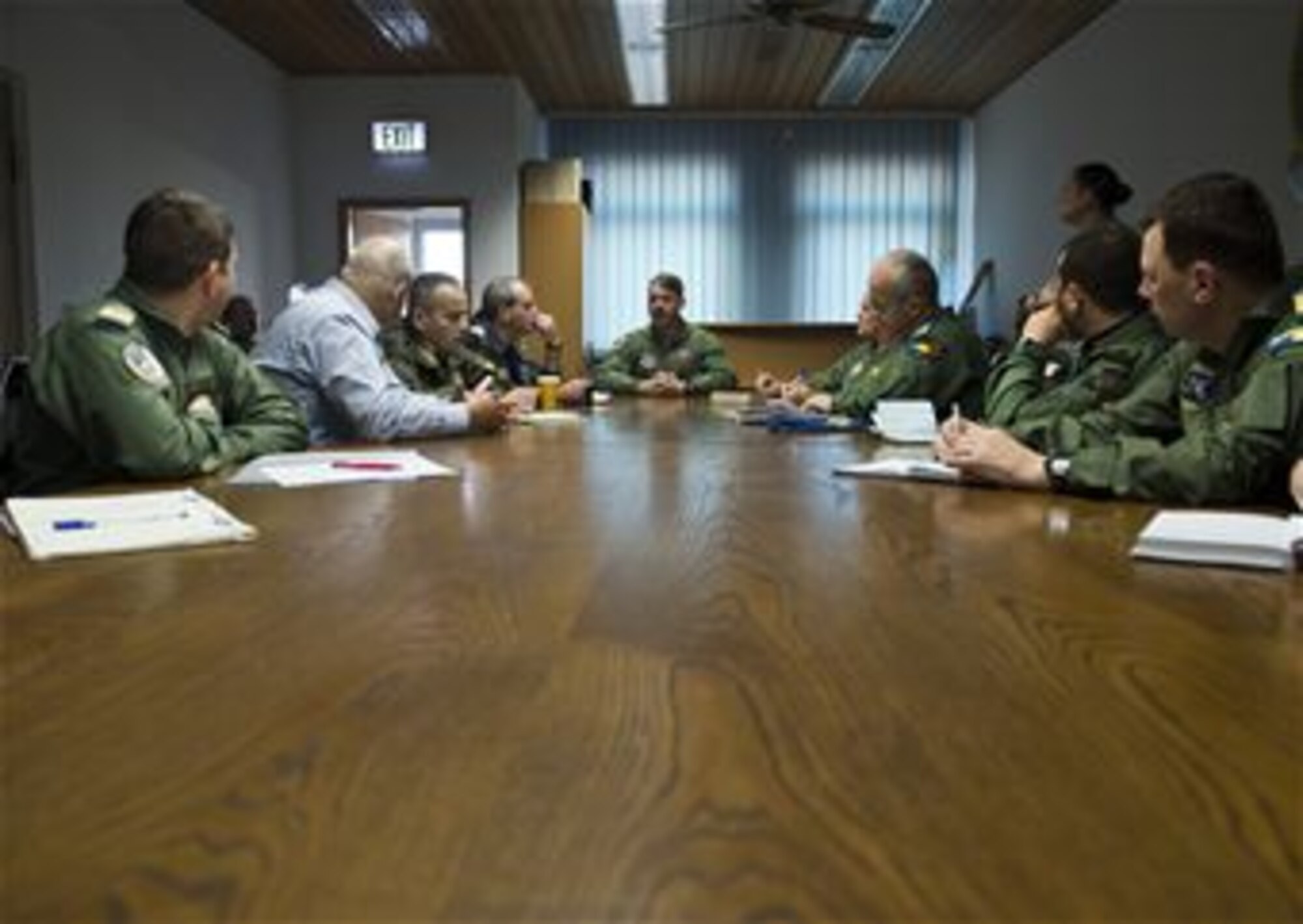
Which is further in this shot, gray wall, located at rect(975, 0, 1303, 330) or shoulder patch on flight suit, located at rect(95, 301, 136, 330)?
gray wall, located at rect(975, 0, 1303, 330)

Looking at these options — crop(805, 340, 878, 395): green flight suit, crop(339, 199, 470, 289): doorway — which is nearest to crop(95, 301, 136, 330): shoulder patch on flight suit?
crop(805, 340, 878, 395): green flight suit

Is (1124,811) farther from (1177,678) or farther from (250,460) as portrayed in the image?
(250,460)

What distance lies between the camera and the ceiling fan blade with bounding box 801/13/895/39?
17.9ft

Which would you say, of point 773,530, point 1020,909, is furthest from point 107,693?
point 773,530

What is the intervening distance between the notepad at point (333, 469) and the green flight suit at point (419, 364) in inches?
53.1

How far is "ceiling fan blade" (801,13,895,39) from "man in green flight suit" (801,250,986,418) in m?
1.69

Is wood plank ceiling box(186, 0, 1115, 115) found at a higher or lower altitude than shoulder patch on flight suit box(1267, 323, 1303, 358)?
higher

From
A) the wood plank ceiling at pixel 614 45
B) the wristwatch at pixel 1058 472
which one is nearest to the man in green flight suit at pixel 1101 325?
the wristwatch at pixel 1058 472

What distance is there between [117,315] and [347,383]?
879 millimetres

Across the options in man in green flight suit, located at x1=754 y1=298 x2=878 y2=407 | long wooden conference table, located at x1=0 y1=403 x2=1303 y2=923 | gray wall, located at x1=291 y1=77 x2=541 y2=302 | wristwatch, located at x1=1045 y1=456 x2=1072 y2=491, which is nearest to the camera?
long wooden conference table, located at x1=0 y1=403 x2=1303 y2=923

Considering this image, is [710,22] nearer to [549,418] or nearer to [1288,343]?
[549,418]

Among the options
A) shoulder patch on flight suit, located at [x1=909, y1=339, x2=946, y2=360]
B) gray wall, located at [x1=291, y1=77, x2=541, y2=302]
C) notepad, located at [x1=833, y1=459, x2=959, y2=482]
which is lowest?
notepad, located at [x1=833, y1=459, x2=959, y2=482]

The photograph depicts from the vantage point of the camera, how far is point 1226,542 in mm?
1284

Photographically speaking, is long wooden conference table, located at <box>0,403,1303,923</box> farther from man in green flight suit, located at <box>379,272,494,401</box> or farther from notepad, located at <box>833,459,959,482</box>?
man in green flight suit, located at <box>379,272,494,401</box>
